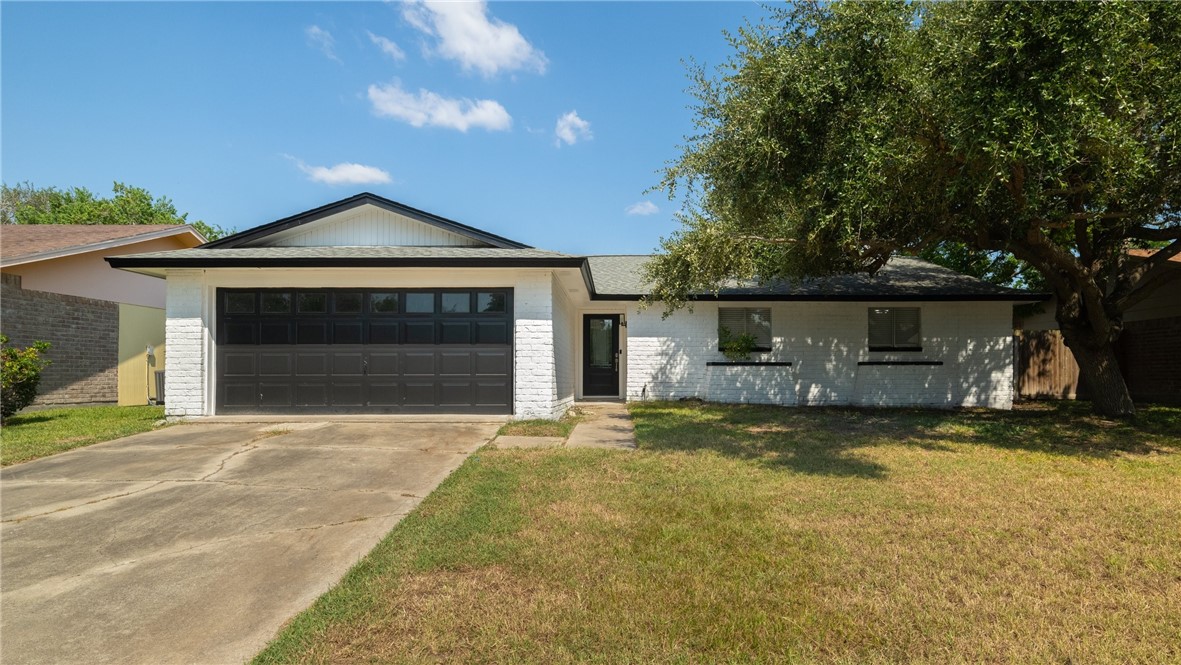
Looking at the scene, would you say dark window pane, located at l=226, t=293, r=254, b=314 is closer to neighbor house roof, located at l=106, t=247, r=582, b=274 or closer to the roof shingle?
neighbor house roof, located at l=106, t=247, r=582, b=274

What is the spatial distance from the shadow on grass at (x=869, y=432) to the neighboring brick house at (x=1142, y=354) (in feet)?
7.00

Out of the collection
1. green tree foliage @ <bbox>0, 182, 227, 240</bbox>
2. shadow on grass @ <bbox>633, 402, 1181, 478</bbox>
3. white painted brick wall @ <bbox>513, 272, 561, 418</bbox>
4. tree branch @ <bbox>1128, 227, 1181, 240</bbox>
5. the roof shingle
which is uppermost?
green tree foliage @ <bbox>0, 182, 227, 240</bbox>

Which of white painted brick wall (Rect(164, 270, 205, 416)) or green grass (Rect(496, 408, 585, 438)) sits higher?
white painted brick wall (Rect(164, 270, 205, 416))

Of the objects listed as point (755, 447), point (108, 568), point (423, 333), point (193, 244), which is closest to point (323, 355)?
point (423, 333)

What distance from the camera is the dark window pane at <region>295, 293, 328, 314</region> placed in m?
10.6

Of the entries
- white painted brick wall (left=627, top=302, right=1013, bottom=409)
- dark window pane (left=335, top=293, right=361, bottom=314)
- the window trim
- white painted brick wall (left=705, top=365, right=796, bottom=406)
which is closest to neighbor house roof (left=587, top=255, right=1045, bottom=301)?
white painted brick wall (left=627, top=302, right=1013, bottom=409)

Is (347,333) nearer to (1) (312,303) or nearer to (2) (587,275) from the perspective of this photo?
(1) (312,303)

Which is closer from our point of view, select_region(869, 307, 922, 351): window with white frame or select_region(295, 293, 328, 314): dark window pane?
select_region(295, 293, 328, 314): dark window pane

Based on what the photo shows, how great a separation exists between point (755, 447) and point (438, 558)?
17.3 feet

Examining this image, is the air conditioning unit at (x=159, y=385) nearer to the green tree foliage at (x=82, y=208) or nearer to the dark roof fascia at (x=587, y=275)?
the dark roof fascia at (x=587, y=275)

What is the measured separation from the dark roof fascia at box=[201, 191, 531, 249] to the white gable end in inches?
9.0

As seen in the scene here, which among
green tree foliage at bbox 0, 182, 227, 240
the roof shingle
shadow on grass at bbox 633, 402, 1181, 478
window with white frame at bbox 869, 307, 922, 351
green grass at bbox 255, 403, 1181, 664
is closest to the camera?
green grass at bbox 255, 403, 1181, 664

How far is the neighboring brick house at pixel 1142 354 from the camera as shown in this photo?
1380cm

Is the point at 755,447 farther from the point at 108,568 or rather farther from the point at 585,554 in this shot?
the point at 108,568
